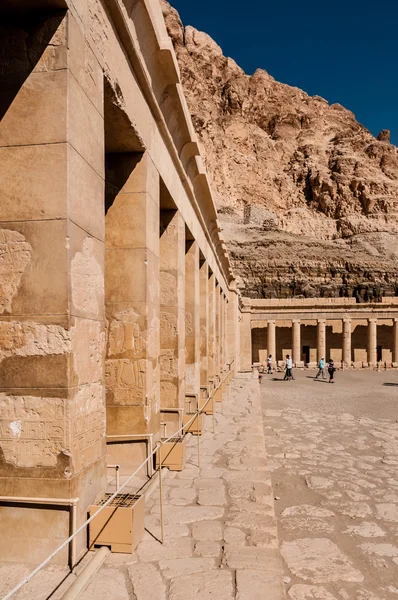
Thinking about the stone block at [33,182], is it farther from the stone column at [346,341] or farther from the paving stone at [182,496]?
the stone column at [346,341]

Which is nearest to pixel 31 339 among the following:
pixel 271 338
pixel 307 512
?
pixel 307 512

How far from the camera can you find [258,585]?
3.25 meters

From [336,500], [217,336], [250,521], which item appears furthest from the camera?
[217,336]

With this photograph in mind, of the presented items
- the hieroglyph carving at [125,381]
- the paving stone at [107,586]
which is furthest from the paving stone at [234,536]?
the hieroglyph carving at [125,381]

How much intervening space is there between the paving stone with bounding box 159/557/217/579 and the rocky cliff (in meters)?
44.4

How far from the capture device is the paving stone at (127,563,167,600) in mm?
3101

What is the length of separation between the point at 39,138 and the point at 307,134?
279 ft

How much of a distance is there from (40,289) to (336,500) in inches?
181

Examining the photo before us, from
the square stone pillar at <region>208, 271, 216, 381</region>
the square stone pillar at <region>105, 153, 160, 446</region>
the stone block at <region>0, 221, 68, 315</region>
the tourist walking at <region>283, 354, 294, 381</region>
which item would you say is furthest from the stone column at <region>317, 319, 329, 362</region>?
the stone block at <region>0, 221, 68, 315</region>

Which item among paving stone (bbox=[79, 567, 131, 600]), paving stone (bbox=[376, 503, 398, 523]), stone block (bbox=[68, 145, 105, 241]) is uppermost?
stone block (bbox=[68, 145, 105, 241])

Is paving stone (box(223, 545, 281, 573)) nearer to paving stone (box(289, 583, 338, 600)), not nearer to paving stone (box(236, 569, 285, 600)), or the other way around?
paving stone (box(236, 569, 285, 600))

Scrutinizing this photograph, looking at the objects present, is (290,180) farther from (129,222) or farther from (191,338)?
(129,222)

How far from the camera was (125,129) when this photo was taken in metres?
5.35

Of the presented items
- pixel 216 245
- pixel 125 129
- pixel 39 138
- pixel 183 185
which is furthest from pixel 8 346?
pixel 216 245
